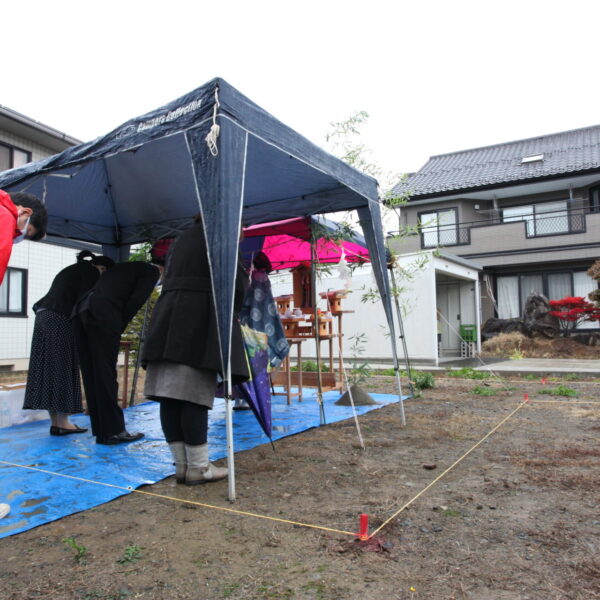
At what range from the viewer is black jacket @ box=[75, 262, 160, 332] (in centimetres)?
347

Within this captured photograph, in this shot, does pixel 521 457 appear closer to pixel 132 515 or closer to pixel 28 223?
pixel 132 515

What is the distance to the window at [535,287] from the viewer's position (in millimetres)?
13642

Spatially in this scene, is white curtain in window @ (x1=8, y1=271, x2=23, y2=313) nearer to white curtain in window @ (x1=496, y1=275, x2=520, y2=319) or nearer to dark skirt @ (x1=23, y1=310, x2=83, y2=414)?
dark skirt @ (x1=23, y1=310, x2=83, y2=414)

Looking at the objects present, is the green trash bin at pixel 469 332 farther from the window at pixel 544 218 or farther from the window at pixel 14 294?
the window at pixel 14 294

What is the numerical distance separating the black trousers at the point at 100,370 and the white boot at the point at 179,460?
1.01m

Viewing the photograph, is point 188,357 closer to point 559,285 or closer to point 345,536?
point 345,536

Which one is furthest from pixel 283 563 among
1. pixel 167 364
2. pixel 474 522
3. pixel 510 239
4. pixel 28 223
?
pixel 510 239

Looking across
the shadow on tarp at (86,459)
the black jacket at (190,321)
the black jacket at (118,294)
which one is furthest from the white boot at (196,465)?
the black jacket at (118,294)

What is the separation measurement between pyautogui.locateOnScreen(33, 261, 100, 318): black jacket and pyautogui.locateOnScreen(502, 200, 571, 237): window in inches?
515

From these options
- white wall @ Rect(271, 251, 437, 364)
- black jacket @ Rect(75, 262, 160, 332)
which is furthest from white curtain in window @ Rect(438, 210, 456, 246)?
black jacket @ Rect(75, 262, 160, 332)

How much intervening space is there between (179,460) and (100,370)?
113 centimetres

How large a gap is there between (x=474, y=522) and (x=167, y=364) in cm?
165

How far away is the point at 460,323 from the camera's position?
1277cm

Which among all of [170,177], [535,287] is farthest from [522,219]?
[170,177]
